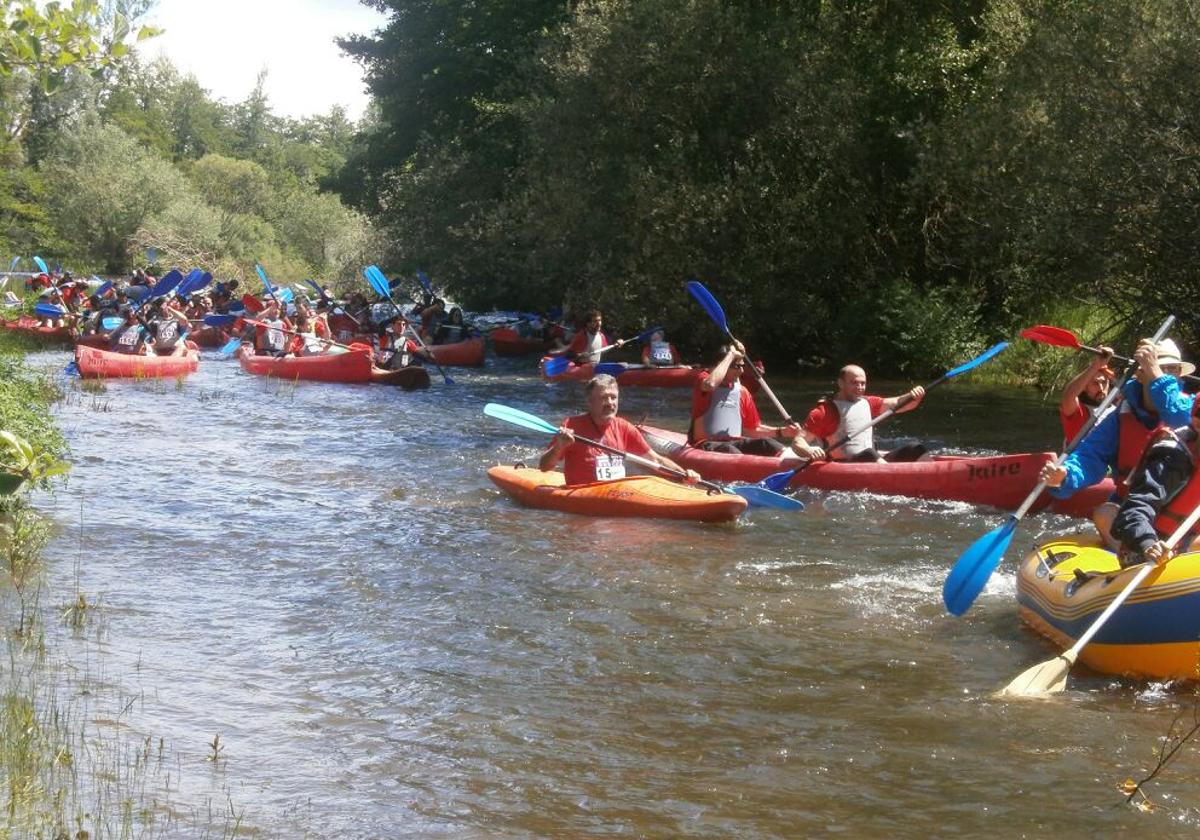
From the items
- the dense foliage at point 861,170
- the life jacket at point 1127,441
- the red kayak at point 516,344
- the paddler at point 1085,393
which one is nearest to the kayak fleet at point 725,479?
the life jacket at point 1127,441

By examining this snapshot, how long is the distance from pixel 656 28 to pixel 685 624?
46.6ft

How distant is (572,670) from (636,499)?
9.65 ft

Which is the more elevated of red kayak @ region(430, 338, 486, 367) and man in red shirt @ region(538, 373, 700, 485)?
red kayak @ region(430, 338, 486, 367)

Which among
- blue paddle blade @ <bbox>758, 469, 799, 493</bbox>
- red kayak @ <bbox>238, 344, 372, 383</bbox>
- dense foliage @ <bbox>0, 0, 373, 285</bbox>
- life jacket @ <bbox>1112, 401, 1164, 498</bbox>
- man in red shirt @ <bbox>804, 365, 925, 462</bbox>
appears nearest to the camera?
life jacket @ <bbox>1112, 401, 1164, 498</bbox>

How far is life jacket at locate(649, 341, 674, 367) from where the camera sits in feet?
57.9

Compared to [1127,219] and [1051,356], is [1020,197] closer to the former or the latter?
[1127,219]

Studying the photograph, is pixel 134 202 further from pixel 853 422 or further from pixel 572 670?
pixel 572 670

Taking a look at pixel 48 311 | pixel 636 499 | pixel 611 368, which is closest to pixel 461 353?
pixel 611 368

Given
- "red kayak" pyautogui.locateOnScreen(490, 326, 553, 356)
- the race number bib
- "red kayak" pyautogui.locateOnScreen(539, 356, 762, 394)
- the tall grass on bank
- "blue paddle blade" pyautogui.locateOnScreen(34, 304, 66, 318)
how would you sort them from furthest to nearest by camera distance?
"red kayak" pyautogui.locateOnScreen(490, 326, 553, 356) → "blue paddle blade" pyautogui.locateOnScreen(34, 304, 66, 318) → "red kayak" pyautogui.locateOnScreen(539, 356, 762, 394) → the race number bib → the tall grass on bank

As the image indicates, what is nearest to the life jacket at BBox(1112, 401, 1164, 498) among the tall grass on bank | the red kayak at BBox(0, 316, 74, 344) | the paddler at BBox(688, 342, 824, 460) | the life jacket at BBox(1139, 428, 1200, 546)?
the life jacket at BBox(1139, 428, 1200, 546)

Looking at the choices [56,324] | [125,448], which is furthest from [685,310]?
[56,324]

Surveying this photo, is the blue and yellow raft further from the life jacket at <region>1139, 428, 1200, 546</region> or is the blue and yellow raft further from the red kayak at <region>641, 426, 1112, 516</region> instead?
the red kayak at <region>641, 426, 1112, 516</region>

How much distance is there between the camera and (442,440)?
1263cm

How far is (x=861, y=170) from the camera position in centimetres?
1811
